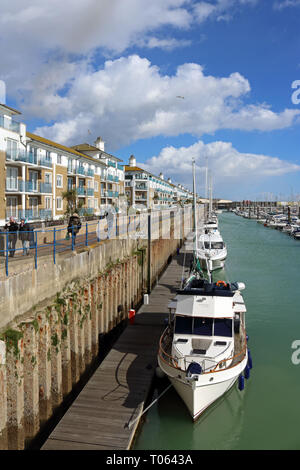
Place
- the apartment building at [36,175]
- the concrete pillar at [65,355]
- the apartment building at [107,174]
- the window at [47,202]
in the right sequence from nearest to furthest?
1. the concrete pillar at [65,355]
2. the apartment building at [36,175]
3. the window at [47,202]
4. the apartment building at [107,174]

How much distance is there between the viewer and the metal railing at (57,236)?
49.4 feet

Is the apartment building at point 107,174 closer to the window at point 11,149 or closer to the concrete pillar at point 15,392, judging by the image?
the window at point 11,149

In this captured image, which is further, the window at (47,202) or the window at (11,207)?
the window at (47,202)

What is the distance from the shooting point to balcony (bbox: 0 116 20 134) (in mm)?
31625

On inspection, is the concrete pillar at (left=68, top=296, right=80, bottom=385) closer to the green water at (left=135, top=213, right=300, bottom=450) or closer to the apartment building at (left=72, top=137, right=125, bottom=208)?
the green water at (left=135, top=213, right=300, bottom=450)

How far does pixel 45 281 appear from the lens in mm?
13305

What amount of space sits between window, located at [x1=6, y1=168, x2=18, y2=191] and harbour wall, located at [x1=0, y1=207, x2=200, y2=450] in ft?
56.9

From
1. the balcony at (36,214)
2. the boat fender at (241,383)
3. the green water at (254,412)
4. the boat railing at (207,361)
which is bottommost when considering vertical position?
the green water at (254,412)

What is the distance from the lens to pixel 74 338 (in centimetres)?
1418

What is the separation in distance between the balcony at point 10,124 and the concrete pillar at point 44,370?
25.2m

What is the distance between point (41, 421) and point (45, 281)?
15.4 feet

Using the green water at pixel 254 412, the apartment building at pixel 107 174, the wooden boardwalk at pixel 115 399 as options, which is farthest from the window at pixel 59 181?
the green water at pixel 254 412
